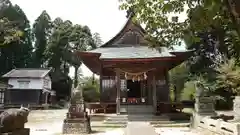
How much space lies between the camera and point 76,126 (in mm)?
13562

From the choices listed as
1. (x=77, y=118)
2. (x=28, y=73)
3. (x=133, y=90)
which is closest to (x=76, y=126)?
(x=77, y=118)

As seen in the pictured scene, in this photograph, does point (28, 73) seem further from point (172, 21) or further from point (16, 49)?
point (172, 21)

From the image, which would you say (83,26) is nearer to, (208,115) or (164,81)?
(164,81)

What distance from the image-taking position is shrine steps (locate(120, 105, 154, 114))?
19.1 meters

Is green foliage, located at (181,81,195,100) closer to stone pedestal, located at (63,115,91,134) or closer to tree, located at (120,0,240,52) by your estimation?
stone pedestal, located at (63,115,91,134)

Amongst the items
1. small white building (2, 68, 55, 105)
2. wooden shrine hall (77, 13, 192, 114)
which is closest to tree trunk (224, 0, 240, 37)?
wooden shrine hall (77, 13, 192, 114)

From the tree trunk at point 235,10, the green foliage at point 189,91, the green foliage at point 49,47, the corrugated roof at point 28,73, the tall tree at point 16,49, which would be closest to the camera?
the tree trunk at point 235,10

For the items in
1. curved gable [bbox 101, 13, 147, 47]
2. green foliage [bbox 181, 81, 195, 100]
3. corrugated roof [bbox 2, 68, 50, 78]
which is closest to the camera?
curved gable [bbox 101, 13, 147, 47]

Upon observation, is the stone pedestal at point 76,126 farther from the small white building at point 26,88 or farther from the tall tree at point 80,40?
the tall tree at point 80,40

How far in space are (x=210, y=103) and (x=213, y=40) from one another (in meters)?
22.0

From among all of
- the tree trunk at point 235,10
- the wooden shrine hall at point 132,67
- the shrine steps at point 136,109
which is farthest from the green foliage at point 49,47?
the tree trunk at point 235,10

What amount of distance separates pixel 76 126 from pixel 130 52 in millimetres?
8524

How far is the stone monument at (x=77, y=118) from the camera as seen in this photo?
13.5 meters

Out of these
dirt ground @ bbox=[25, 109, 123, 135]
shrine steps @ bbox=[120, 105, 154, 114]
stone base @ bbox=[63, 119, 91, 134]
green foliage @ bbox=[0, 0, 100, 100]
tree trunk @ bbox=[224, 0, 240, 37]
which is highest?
green foliage @ bbox=[0, 0, 100, 100]
